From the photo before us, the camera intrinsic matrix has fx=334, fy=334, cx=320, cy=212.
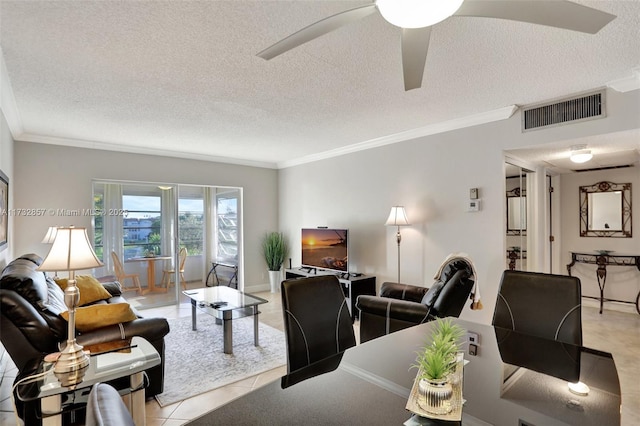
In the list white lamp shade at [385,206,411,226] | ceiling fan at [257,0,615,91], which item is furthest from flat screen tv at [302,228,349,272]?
ceiling fan at [257,0,615,91]

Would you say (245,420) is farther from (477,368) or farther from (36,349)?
(36,349)

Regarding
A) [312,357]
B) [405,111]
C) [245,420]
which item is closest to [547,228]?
[405,111]

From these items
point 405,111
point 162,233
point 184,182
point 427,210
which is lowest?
point 162,233

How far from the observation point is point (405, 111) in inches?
139

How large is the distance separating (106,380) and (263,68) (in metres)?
2.24

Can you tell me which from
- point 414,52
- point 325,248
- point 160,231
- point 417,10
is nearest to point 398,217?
point 325,248

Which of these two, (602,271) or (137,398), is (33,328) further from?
(602,271)

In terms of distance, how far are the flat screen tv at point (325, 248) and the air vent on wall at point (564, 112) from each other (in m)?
2.57

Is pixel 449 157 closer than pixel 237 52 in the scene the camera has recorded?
No

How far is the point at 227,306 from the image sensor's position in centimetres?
361

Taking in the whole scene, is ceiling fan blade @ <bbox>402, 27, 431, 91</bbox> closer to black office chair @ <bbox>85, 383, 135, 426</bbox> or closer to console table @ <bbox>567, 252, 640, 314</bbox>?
black office chair @ <bbox>85, 383, 135, 426</bbox>

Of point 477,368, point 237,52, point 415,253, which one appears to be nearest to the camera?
point 477,368

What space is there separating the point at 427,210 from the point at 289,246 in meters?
3.09

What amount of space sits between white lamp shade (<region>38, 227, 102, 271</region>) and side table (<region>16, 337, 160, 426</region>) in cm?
56
